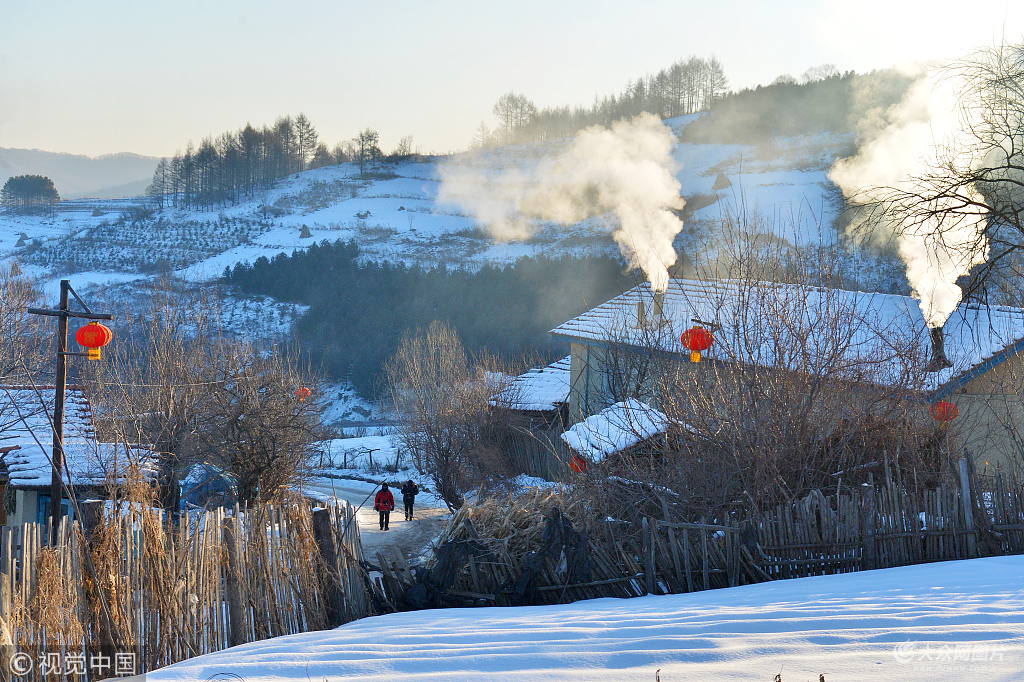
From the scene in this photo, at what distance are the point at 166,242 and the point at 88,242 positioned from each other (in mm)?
8593

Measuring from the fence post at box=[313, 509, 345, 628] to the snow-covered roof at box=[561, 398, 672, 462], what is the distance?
399cm

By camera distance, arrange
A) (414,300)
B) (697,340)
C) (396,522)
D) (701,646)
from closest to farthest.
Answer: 1. (701,646)
2. (697,340)
3. (396,522)
4. (414,300)

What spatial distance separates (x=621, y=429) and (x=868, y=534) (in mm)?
3940

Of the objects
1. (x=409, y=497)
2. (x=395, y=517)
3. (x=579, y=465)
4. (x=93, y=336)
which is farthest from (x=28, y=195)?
(x=579, y=465)

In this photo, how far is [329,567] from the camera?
24.3ft

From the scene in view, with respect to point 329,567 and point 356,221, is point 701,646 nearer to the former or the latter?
point 329,567

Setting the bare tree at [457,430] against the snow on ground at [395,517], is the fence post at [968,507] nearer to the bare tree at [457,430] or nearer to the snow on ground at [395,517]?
the snow on ground at [395,517]

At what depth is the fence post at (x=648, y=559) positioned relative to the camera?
8000 millimetres

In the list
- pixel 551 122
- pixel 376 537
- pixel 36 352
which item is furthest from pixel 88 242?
pixel 376 537

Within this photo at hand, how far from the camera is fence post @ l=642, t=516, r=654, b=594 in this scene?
8.00 m

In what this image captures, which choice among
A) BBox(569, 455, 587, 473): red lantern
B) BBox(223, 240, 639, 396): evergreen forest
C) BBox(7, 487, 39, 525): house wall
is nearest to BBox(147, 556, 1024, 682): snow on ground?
BBox(569, 455, 587, 473): red lantern

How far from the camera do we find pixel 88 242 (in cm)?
8256

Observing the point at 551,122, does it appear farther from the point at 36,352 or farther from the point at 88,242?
the point at 88,242

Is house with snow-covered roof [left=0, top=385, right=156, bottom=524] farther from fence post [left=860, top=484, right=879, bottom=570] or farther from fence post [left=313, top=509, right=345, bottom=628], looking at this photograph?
fence post [left=860, top=484, right=879, bottom=570]
